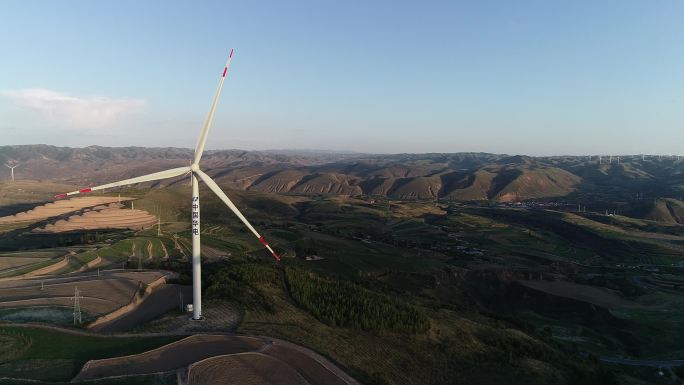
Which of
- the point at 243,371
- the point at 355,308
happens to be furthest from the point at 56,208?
the point at 243,371

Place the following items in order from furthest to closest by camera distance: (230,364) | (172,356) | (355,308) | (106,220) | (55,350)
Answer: (106,220) < (355,308) < (55,350) < (172,356) < (230,364)

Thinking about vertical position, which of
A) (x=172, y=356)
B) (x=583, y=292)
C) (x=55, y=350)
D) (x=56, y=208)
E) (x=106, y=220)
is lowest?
(x=583, y=292)

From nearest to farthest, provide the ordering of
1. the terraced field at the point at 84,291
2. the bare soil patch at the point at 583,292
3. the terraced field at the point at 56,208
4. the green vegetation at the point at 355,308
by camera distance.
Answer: the green vegetation at the point at 355,308 < the terraced field at the point at 84,291 < the bare soil patch at the point at 583,292 < the terraced field at the point at 56,208

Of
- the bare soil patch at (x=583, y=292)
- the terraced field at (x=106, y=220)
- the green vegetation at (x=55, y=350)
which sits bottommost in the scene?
the bare soil patch at (x=583, y=292)

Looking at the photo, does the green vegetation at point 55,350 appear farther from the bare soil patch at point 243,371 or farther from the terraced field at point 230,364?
the bare soil patch at point 243,371

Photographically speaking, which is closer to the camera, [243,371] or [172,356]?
[243,371]

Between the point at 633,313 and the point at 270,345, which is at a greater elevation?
the point at 270,345

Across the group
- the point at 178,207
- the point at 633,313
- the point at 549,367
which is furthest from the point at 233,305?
the point at 178,207

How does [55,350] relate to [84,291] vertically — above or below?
above

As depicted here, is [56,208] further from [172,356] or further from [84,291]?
[172,356]

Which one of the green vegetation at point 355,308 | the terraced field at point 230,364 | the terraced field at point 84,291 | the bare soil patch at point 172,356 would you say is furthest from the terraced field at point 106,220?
the terraced field at point 230,364

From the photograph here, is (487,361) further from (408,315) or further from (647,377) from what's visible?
(647,377)
